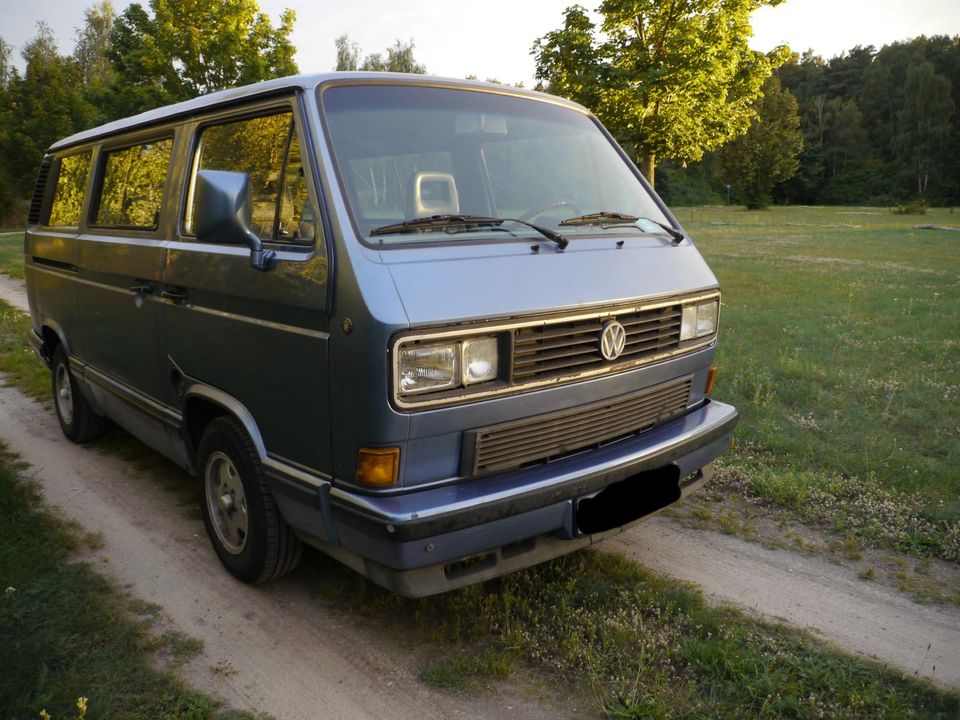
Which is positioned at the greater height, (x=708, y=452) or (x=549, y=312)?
(x=549, y=312)

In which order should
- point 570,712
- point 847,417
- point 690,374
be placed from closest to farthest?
1. point 570,712
2. point 690,374
3. point 847,417

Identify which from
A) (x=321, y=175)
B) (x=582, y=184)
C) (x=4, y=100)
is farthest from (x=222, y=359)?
(x=4, y=100)

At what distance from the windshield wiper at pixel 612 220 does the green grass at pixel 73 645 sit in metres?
2.55

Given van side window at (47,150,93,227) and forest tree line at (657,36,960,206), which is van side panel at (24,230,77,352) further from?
forest tree line at (657,36,960,206)

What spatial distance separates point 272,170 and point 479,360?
4.30 ft

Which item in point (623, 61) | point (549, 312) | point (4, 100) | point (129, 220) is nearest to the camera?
point (549, 312)

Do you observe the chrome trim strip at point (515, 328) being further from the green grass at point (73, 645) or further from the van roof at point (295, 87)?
the green grass at point (73, 645)

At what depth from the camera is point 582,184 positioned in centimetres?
405

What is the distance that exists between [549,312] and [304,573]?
6.33 ft

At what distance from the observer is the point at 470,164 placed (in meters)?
3.66

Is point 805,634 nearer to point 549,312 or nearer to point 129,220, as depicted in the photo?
point 549,312

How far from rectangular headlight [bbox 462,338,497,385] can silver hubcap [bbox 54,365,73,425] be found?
13.8ft

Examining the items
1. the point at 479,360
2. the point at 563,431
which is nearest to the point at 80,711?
the point at 479,360

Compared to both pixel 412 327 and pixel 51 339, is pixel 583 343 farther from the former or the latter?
pixel 51 339
